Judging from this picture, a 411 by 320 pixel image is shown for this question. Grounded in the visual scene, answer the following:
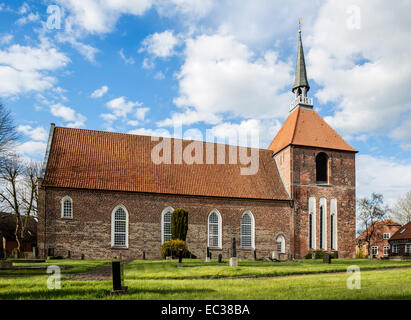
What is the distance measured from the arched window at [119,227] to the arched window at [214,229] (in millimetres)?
6382

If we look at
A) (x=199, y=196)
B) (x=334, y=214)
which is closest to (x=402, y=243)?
(x=334, y=214)

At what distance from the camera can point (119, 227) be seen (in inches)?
1001

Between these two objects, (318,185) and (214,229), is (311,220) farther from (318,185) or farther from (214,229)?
(214,229)

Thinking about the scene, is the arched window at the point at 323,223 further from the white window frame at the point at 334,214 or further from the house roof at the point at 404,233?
the house roof at the point at 404,233

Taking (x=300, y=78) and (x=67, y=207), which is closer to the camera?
(x=67, y=207)

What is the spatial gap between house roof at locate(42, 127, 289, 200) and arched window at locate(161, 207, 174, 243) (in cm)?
144

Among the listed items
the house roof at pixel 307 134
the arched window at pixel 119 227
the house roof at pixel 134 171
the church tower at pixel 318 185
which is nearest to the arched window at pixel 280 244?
the church tower at pixel 318 185

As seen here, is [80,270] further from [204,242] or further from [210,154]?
[210,154]

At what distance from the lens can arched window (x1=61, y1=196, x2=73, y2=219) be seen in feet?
80.0

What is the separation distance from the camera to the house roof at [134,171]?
25.6 m

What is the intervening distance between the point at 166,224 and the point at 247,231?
6.65 m
